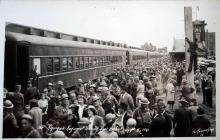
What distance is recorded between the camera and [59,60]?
2.51m

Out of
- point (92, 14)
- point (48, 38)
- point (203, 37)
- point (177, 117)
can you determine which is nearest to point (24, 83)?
point (48, 38)

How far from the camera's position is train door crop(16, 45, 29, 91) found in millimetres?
2412

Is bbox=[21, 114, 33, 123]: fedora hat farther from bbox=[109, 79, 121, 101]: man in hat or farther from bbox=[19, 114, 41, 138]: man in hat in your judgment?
A: bbox=[109, 79, 121, 101]: man in hat

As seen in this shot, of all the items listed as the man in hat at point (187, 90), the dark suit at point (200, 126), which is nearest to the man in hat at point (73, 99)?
the man in hat at point (187, 90)

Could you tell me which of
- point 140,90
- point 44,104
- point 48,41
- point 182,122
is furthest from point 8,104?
point 182,122

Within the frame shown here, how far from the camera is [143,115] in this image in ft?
8.21

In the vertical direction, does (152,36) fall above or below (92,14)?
below

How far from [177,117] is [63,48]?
1.16m

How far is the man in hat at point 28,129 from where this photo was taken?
2.45 meters

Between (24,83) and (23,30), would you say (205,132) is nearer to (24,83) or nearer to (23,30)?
(24,83)

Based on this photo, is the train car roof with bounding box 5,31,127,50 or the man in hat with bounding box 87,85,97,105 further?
the man in hat with bounding box 87,85,97,105

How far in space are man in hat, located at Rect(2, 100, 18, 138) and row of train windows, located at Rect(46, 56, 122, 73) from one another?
1.49 ft

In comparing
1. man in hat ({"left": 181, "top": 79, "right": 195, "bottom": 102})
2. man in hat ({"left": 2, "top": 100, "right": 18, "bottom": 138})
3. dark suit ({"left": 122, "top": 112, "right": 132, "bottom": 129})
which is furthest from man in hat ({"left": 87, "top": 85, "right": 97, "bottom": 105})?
man in hat ({"left": 181, "top": 79, "right": 195, "bottom": 102})

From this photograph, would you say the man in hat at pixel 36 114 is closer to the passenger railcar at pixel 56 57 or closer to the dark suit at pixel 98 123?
the passenger railcar at pixel 56 57
